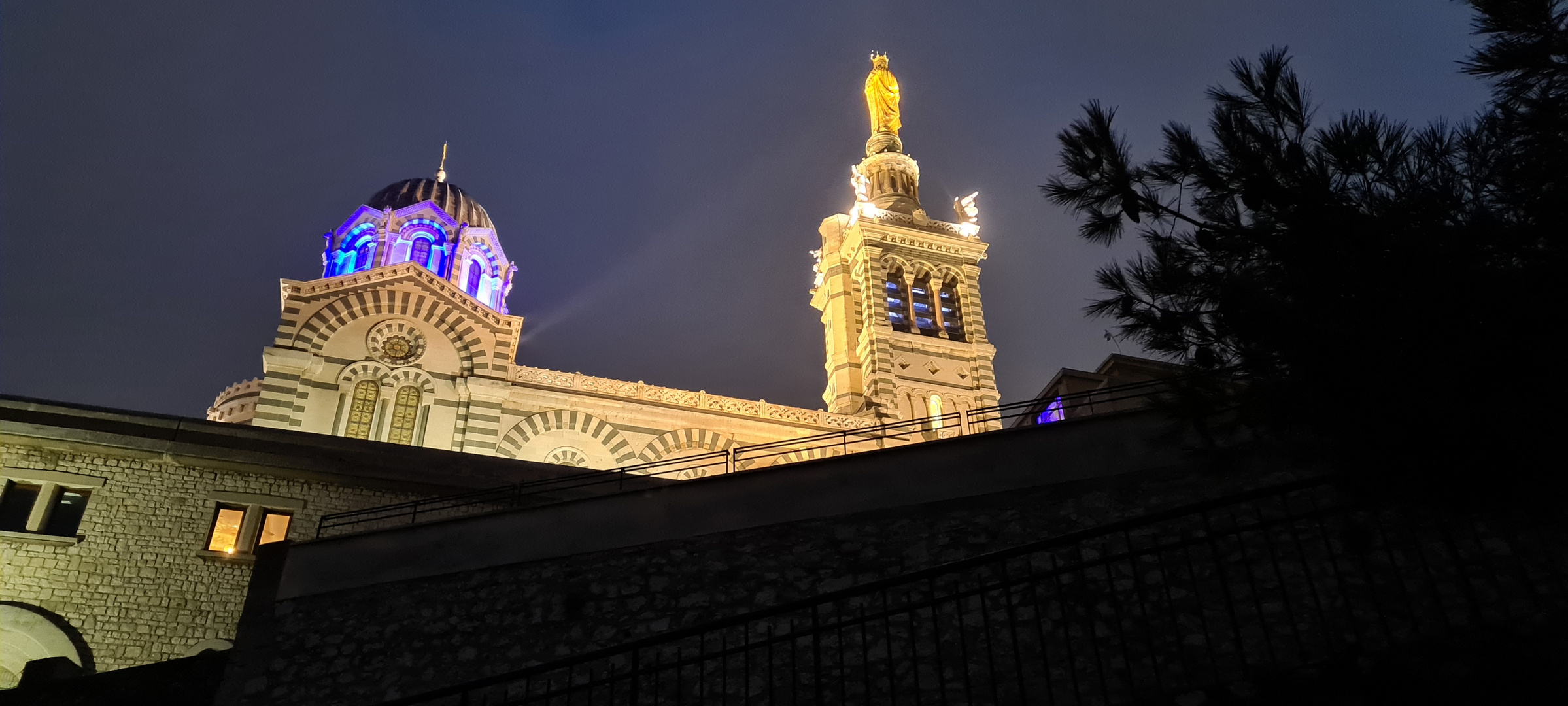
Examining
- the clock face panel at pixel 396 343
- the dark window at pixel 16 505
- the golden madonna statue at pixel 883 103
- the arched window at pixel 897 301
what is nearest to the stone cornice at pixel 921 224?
the arched window at pixel 897 301

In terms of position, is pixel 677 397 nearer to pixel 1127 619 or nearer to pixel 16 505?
pixel 16 505

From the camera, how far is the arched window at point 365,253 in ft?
110

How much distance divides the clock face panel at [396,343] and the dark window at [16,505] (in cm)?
1117

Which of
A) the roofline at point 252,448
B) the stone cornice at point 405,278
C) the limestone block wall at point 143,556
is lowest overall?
the limestone block wall at point 143,556

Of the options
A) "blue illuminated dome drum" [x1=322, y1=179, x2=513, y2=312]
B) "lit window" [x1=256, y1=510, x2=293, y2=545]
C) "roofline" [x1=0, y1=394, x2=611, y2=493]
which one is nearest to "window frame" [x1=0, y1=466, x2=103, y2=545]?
"roofline" [x1=0, y1=394, x2=611, y2=493]

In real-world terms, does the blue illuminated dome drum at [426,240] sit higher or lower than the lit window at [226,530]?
higher

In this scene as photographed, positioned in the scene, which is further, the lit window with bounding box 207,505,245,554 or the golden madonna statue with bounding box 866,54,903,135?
the golden madonna statue with bounding box 866,54,903,135

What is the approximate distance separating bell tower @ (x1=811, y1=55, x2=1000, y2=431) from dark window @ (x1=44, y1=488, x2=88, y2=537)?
20507 millimetres

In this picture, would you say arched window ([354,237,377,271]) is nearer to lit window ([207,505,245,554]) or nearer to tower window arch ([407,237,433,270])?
tower window arch ([407,237,433,270])

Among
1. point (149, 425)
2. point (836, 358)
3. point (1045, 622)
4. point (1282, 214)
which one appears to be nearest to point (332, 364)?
point (149, 425)

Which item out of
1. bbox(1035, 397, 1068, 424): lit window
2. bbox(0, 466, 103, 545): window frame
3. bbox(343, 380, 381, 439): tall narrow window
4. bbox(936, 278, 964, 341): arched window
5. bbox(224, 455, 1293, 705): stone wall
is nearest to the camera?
bbox(224, 455, 1293, 705): stone wall

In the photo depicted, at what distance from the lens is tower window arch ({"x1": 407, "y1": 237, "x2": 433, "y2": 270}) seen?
34.2m

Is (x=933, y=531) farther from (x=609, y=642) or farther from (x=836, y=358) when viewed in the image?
(x=836, y=358)

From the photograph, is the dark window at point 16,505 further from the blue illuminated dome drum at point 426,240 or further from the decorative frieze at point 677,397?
the blue illuminated dome drum at point 426,240
